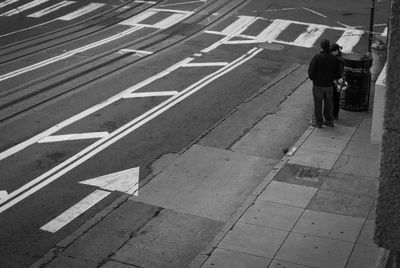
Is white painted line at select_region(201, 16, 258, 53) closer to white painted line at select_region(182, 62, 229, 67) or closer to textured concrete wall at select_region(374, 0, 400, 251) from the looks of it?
white painted line at select_region(182, 62, 229, 67)

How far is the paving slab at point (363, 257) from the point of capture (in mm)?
9508

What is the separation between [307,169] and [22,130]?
6772 millimetres

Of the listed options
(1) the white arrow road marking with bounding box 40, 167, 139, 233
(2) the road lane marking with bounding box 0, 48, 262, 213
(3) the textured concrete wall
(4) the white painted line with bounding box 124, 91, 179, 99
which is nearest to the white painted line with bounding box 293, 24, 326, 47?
(2) the road lane marking with bounding box 0, 48, 262, 213

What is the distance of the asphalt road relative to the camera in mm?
12891

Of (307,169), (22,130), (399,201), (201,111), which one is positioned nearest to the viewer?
(399,201)

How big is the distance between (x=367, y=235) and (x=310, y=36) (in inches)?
608

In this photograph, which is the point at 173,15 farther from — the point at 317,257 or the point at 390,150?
the point at 390,150

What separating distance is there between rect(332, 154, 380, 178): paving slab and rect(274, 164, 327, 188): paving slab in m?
0.41

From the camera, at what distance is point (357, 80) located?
53.9 ft

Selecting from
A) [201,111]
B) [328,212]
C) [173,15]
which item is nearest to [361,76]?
[201,111]

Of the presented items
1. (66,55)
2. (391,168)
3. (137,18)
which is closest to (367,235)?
(391,168)

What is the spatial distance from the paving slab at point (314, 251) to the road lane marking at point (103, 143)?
16.5ft

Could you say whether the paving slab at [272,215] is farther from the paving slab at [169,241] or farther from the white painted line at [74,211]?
the white painted line at [74,211]

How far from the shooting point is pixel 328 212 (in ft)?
37.2
